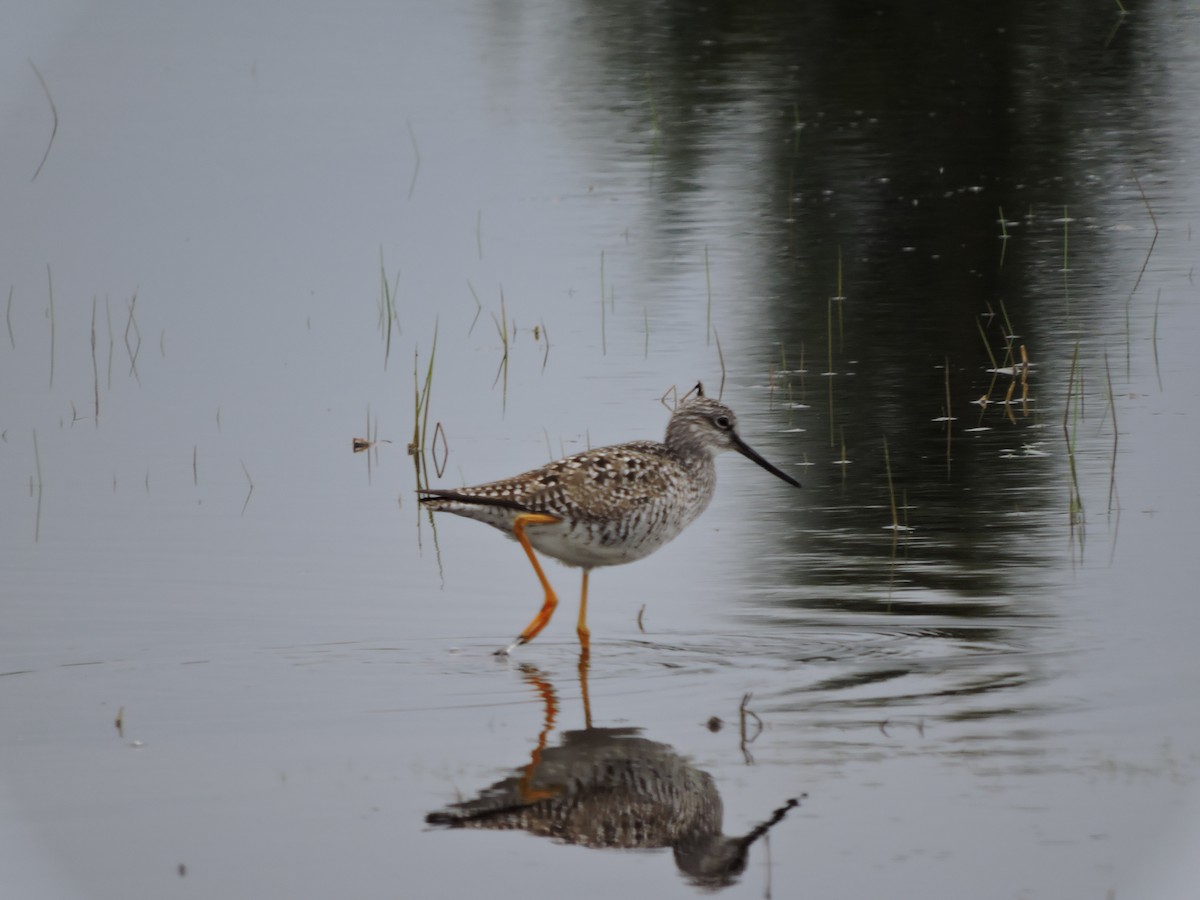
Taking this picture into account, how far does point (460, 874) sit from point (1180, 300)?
28.2 feet

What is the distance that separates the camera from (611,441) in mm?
10570

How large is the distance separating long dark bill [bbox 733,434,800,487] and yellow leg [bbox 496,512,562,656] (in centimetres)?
122

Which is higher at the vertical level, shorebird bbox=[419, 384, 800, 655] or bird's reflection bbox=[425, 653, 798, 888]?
shorebird bbox=[419, 384, 800, 655]

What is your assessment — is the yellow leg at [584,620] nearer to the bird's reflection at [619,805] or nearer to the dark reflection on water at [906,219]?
the dark reflection on water at [906,219]

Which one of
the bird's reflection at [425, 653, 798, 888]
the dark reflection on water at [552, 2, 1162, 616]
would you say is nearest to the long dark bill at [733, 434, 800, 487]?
the dark reflection on water at [552, 2, 1162, 616]

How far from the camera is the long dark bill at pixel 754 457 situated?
8.99 m

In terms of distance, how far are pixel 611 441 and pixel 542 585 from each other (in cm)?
234

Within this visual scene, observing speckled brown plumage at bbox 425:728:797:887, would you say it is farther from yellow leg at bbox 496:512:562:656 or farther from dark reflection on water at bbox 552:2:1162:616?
dark reflection on water at bbox 552:2:1162:616

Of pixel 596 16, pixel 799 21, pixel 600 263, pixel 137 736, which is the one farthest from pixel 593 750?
pixel 596 16

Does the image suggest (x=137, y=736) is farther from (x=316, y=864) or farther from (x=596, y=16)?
(x=596, y=16)

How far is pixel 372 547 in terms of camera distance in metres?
9.25

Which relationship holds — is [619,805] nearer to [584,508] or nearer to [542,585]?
[584,508]

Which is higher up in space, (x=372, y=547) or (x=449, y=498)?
(x=449, y=498)

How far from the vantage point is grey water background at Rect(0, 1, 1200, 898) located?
604 cm
